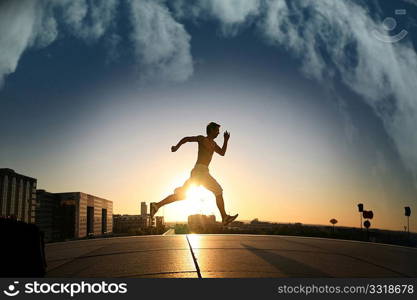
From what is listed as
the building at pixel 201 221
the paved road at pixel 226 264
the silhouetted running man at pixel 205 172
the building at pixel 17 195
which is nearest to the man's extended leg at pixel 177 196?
the silhouetted running man at pixel 205 172

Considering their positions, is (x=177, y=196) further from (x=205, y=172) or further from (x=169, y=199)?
(x=205, y=172)

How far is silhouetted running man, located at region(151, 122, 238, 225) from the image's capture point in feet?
23.7

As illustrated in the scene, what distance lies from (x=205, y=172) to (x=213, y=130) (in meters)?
0.93

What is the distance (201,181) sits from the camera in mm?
7223

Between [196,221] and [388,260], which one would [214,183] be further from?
[196,221]

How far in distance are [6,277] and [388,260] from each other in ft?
20.2

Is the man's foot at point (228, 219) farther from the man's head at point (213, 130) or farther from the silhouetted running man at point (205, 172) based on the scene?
the man's head at point (213, 130)

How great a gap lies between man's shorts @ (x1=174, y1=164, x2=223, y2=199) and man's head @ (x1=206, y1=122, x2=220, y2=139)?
27.6 inches

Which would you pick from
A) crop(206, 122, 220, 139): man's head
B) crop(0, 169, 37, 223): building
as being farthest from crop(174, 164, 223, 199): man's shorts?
crop(0, 169, 37, 223): building

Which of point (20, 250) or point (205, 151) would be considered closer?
point (20, 250)

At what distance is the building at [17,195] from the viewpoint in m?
164

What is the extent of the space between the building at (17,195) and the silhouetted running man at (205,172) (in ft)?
565

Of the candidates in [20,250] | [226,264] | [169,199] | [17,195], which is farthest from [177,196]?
[17,195]

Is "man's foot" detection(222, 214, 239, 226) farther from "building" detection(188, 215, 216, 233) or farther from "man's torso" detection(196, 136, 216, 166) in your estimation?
"building" detection(188, 215, 216, 233)
